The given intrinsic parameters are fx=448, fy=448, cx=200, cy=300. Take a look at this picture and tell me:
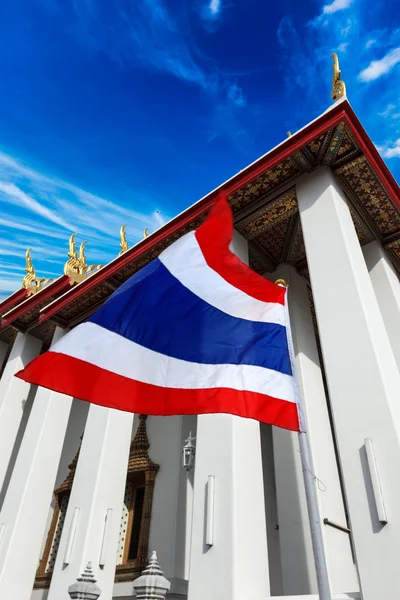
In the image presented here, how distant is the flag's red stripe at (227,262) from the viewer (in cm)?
325

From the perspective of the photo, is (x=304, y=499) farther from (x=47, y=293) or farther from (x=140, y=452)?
(x=47, y=293)

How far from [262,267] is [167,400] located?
18.9ft

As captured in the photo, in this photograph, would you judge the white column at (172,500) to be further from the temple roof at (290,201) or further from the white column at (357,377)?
the white column at (357,377)

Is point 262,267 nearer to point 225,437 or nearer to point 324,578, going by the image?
point 225,437

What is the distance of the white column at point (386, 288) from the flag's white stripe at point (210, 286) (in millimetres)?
3695

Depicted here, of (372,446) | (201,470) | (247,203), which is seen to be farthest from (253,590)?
(247,203)

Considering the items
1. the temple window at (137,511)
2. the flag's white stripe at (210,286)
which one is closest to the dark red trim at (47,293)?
the temple window at (137,511)

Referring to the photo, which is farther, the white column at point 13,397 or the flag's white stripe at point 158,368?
the white column at point 13,397

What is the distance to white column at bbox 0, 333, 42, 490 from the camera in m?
8.98

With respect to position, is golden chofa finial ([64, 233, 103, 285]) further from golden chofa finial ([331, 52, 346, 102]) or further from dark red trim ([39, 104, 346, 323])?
golden chofa finial ([331, 52, 346, 102])

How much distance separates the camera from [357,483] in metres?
3.88

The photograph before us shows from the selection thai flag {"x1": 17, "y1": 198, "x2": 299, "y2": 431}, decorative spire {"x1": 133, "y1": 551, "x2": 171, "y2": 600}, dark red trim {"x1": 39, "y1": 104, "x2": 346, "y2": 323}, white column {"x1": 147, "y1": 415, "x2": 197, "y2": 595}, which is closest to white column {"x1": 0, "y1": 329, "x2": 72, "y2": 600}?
white column {"x1": 147, "y1": 415, "x2": 197, "y2": 595}

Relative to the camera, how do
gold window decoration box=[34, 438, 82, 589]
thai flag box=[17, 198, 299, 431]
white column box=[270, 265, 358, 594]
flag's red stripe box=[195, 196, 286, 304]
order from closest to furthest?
thai flag box=[17, 198, 299, 431] < flag's red stripe box=[195, 196, 286, 304] < white column box=[270, 265, 358, 594] < gold window decoration box=[34, 438, 82, 589]

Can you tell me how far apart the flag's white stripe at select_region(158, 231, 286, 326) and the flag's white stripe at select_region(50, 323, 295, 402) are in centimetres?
44
